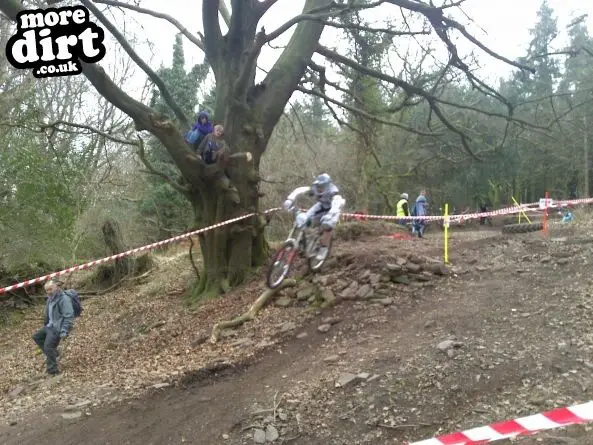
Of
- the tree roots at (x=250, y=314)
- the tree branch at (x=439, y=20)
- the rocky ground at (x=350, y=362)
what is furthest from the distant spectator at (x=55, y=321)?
the tree branch at (x=439, y=20)

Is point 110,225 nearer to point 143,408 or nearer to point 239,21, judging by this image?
point 239,21

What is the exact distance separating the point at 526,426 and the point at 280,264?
4.96 meters


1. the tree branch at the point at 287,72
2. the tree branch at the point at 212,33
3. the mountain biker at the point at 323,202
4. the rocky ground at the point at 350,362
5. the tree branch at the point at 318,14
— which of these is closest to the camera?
the rocky ground at the point at 350,362

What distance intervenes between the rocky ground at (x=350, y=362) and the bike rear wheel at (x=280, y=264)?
73cm

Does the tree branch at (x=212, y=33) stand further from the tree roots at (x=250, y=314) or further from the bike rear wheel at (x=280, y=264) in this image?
the bike rear wheel at (x=280, y=264)

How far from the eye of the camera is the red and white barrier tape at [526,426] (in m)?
4.00

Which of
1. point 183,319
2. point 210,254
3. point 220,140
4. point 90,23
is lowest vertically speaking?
point 183,319

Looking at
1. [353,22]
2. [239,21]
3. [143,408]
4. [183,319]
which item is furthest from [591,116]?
[143,408]

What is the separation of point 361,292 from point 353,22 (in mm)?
5696

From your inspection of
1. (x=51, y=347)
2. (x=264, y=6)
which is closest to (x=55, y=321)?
(x=51, y=347)

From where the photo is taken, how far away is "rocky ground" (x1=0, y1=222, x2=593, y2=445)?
5.81 meters

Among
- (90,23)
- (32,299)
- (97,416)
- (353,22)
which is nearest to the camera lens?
(97,416)

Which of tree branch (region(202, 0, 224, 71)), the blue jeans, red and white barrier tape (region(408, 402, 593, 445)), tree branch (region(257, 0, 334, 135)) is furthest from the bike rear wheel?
tree branch (region(202, 0, 224, 71))

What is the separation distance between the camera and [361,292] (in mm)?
9070
